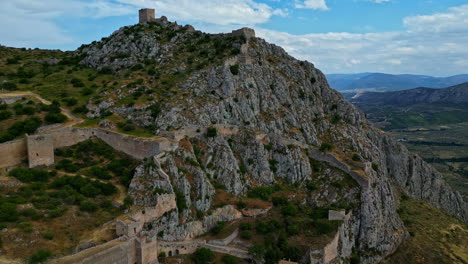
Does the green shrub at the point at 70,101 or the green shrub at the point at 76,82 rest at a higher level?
the green shrub at the point at 76,82

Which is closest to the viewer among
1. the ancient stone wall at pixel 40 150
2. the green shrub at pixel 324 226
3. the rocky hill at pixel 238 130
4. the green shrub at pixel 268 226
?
the ancient stone wall at pixel 40 150

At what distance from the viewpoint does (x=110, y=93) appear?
56719mm

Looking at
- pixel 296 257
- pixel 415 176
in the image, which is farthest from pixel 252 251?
pixel 415 176

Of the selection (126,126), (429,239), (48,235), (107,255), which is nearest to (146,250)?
(107,255)

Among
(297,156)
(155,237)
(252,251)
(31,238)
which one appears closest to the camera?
(31,238)

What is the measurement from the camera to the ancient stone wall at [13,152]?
3769 cm

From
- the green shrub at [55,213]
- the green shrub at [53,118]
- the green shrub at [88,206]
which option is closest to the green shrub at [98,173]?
the green shrub at [88,206]

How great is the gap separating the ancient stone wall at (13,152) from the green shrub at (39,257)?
55.3ft

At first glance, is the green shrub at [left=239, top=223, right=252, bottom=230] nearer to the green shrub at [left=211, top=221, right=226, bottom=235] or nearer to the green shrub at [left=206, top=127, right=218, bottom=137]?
the green shrub at [left=211, top=221, right=226, bottom=235]

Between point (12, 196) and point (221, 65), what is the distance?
3928cm

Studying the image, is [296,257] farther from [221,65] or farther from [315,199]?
[221,65]

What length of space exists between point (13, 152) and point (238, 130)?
102ft

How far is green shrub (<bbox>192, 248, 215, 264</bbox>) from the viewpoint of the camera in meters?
35.8

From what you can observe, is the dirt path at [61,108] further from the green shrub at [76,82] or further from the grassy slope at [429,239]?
the grassy slope at [429,239]
